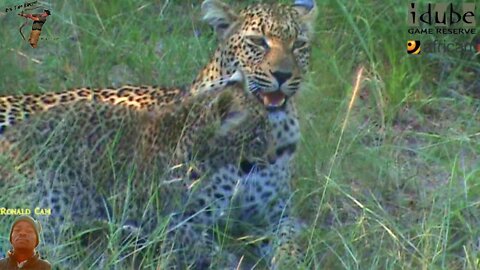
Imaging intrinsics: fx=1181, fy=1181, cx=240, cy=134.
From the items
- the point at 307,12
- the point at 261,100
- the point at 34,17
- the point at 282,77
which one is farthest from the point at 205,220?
the point at 34,17

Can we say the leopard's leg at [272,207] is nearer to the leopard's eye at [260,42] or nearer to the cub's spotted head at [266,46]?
the cub's spotted head at [266,46]

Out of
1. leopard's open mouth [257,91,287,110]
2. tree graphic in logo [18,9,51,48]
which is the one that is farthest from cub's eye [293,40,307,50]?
tree graphic in logo [18,9,51,48]

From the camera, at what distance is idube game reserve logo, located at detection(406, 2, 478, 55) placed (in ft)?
22.5

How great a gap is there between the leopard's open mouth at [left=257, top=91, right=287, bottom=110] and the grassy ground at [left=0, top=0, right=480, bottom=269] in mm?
342

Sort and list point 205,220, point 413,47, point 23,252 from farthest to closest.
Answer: point 413,47 → point 205,220 → point 23,252

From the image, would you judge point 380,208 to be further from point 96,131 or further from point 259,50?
point 96,131

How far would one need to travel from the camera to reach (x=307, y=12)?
6141mm

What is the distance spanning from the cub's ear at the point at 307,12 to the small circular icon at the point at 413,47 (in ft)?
2.74

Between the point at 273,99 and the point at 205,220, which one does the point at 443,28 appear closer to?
the point at 273,99

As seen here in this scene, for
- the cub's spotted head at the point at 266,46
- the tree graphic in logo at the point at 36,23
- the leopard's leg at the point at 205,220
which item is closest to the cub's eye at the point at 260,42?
the cub's spotted head at the point at 266,46

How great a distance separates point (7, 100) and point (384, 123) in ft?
6.61

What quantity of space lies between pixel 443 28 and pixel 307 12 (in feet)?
3.70

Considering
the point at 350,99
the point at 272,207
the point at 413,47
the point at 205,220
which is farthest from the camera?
the point at 413,47

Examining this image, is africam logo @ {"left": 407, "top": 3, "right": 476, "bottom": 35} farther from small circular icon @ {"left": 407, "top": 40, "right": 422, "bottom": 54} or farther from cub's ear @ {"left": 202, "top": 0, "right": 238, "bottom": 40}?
cub's ear @ {"left": 202, "top": 0, "right": 238, "bottom": 40}
